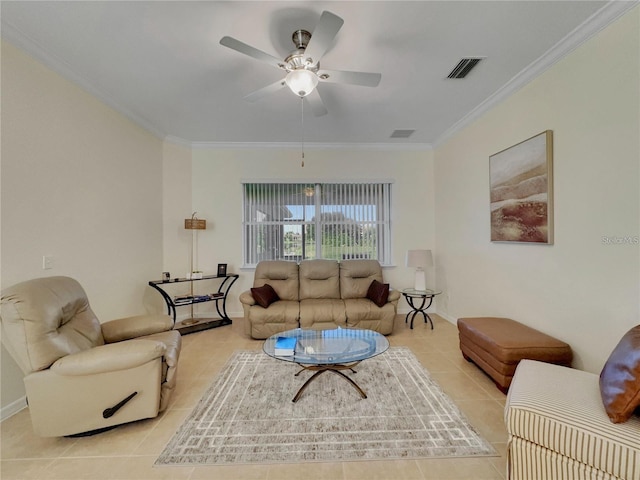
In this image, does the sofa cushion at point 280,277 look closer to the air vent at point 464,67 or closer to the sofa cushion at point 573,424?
the sofa cushion at point 573,424

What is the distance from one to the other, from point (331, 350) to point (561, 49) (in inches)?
123

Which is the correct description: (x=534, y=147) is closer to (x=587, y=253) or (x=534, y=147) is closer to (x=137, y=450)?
(x=587, y=253)

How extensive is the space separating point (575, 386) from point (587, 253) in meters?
1.08

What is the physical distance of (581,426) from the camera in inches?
50.5

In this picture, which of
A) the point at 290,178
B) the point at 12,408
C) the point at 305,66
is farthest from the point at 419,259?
the point at 12,408

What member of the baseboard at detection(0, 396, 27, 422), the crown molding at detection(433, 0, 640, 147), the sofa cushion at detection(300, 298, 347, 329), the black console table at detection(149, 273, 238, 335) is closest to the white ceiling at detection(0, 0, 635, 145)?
A: the crown molding at detection(433, 0, 640, 147)

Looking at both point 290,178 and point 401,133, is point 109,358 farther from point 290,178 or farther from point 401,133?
point 401,133

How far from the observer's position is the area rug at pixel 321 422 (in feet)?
5.60

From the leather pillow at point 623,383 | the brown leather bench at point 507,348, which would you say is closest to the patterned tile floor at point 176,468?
the brown leather bench at point 507,348

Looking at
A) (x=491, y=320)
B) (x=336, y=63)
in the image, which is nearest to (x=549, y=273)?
(x=491, y=320)

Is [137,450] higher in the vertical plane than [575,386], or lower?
lower

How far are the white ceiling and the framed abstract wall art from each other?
68 centimetres

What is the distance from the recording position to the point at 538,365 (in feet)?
6.10

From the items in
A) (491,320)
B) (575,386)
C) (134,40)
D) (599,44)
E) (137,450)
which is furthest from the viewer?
(491,320)
